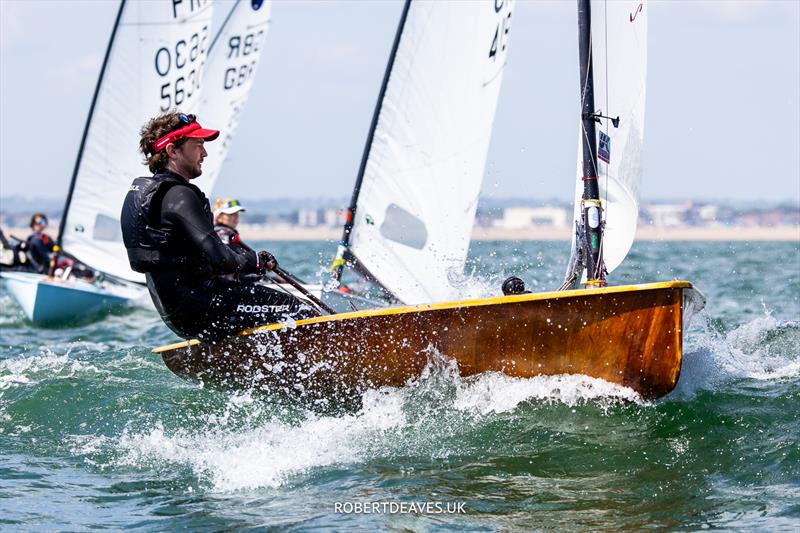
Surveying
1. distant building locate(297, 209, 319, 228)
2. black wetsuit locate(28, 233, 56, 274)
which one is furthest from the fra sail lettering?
distant building locate(297, 209, 319, 228)

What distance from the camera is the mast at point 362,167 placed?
9297mm

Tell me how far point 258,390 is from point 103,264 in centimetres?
819

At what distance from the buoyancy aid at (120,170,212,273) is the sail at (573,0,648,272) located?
227 cm

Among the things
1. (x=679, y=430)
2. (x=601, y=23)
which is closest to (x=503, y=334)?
(x=679, y=430)

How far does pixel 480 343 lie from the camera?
5.30m

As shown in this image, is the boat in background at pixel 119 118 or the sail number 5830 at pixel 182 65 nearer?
the boat in background at pixel 119 118

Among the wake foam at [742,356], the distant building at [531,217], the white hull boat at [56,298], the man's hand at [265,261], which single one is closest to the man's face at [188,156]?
the man's hand at [265,261]

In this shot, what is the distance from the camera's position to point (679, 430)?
5.43 m

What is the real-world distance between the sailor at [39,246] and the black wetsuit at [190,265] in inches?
346

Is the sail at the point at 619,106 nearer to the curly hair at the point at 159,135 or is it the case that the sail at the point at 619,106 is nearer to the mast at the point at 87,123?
the curly hair at the point at 159,135

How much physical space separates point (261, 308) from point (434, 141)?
404 cm

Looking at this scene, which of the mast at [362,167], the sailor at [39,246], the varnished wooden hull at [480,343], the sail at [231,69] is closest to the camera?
the varnished wooden hull at [480,343]

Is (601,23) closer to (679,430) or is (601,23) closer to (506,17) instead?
(679,430)

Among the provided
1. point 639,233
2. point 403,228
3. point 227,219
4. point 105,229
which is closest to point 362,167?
point 403,228
